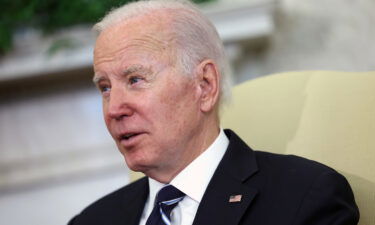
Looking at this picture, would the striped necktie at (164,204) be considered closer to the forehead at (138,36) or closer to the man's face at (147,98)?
the man's face at (147,98)

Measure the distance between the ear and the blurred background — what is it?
1.34 metres

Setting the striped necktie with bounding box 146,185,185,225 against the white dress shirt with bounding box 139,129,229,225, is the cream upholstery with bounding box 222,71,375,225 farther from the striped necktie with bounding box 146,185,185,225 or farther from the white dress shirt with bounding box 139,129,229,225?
the striped necktie with bounding box 146,185,185,225

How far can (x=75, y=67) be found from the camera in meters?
3.30

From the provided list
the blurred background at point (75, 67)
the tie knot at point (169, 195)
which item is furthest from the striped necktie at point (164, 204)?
the blurred background at point (75, 67)

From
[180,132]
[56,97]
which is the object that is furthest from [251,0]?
[180,132]

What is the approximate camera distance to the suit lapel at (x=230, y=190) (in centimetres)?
157

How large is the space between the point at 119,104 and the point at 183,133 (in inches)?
7.7

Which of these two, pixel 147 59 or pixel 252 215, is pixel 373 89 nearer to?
pixel 252 215

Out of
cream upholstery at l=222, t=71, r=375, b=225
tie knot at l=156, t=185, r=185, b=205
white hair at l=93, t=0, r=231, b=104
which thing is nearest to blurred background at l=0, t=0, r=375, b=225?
cream upholstery at l=222, t=71, r=375, b=225

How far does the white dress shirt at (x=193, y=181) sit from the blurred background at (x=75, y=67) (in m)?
1.40

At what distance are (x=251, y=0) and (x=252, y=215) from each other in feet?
6.04

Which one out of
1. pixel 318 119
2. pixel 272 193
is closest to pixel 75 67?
pixel 318 119

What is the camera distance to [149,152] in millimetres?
1639

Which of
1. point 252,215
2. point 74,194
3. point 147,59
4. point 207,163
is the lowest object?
point 74,194
